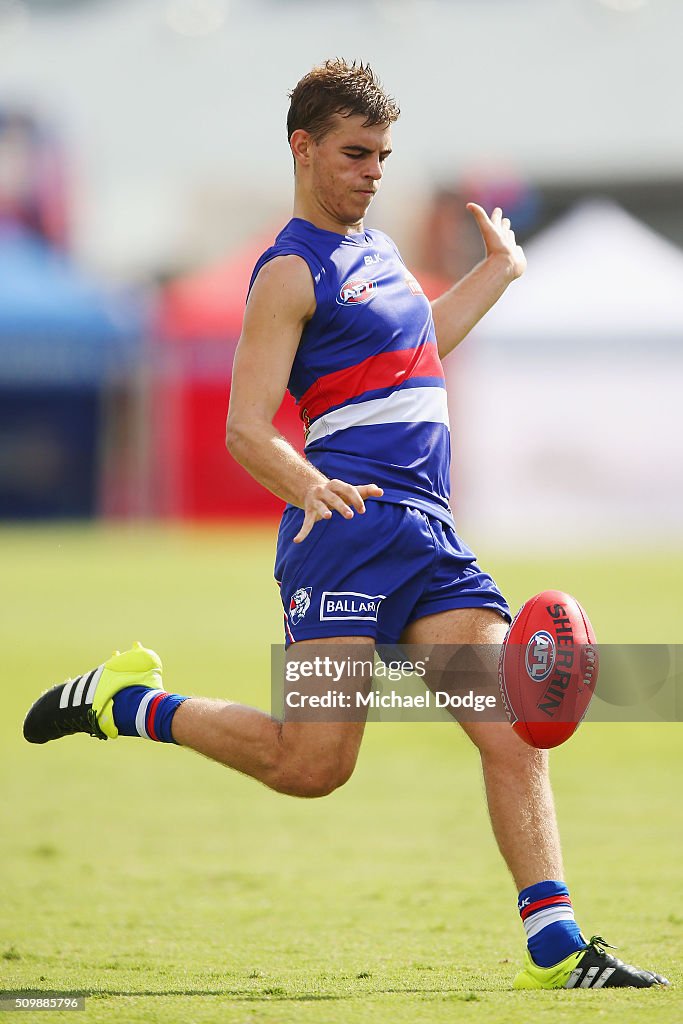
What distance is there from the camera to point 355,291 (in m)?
4.57

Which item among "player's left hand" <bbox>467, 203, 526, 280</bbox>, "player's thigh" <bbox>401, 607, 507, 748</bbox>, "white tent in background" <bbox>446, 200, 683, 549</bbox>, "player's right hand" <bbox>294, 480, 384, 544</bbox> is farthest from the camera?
"white tent in background" <bbox>446, 200, 683, 549</bbox>

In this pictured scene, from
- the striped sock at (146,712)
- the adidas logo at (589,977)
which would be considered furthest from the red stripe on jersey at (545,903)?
the striped sock at (146,712)

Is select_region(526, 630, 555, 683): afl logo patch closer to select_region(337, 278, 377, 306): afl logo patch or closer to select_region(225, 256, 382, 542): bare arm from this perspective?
select_region(225, 256, 382, 542): bare arm

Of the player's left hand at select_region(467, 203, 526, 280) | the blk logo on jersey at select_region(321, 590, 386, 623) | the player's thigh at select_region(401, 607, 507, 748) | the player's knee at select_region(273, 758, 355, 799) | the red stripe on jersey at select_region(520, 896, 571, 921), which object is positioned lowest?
the red stripe on jersey at select_region(520, 896, 571, 921)

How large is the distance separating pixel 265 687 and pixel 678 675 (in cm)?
289

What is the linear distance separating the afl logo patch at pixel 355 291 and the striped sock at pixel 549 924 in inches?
68.8

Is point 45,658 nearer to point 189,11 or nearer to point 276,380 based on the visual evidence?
point 276,380

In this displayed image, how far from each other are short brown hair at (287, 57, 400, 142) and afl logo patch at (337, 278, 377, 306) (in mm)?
441

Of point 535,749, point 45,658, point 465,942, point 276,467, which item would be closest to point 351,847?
point 465,942

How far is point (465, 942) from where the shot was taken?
4914 mm

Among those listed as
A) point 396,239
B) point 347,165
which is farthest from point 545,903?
point 396,239

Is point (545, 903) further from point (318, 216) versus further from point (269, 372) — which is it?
point (318, 216)

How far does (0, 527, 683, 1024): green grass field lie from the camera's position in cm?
415

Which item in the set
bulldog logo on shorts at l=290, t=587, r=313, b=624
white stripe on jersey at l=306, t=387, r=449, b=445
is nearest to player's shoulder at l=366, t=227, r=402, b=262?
white stripe on jersey at l=306, t=387, r=449, b=445
